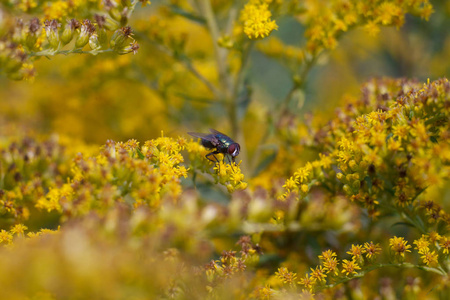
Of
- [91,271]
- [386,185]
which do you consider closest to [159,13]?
[386,185]

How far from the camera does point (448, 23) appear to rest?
3529mm

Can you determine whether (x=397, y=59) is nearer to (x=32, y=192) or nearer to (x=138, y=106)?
(x=138, y=106)

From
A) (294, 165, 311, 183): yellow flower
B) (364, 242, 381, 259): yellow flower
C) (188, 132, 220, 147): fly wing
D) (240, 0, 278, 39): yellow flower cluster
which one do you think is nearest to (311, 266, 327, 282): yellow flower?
(364, 242, 381, 259): yellow flower

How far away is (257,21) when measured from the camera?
186 centimetres

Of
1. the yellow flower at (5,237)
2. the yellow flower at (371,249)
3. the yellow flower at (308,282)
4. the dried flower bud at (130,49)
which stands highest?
the dried flower bud at (130,49)

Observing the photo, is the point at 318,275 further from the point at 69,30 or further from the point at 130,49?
the point at 69,30

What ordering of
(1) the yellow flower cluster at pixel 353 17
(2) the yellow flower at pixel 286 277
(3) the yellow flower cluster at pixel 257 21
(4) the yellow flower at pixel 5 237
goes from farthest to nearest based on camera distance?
(1) the yellow flower cluster at pixel 353 17
(3) the yellow flower cluster at pixel 257 21
(2) the yellow flower at pixel 286 277
(4) the yellow flower at pixel 5 237

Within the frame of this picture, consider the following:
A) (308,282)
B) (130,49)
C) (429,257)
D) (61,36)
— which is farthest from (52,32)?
(429,257)

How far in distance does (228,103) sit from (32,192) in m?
1.09

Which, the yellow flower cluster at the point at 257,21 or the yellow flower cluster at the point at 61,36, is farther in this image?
the yellow flower cluster at the point at 257,21

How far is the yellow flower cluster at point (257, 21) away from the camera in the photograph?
1.83 meters

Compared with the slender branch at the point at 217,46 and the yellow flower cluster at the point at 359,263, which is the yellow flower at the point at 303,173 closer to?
the yellow flower cluster at the point at 359,263

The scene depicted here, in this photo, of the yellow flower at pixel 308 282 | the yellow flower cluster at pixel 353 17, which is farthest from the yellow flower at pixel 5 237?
the yellow flower cluster at pixel 353 17

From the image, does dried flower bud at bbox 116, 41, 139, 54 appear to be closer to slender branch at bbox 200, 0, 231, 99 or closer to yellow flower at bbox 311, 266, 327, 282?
slender branch at bbox 200, 0, 231, 99
